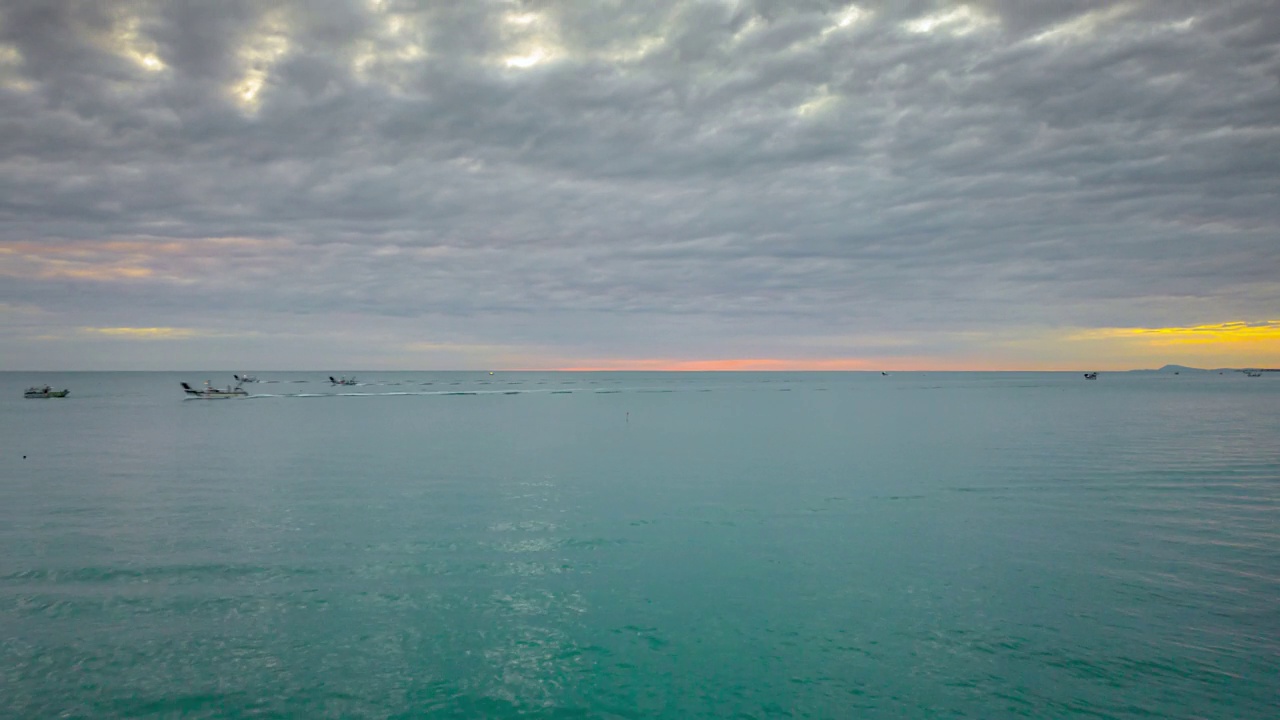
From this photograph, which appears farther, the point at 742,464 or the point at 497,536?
the point at 742,464

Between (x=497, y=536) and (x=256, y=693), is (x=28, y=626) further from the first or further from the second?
(x=497, y=536)

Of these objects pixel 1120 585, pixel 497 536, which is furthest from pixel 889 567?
pixel 497 536

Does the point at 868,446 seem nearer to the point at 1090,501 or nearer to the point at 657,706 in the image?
the point at 1090,501

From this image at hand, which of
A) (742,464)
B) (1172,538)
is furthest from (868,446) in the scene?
(1172,538)

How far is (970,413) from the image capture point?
324ft

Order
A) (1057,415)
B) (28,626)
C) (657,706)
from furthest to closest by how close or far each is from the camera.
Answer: (1057,415) → (28,626) → (657,706)

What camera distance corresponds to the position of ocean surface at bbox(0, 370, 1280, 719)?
570 inches

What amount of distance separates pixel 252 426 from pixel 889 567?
7465 cm

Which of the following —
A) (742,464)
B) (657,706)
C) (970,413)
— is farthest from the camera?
(970,413)

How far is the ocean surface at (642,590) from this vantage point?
14484mm

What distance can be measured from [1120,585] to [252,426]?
80516 mm

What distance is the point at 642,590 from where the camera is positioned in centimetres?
2097

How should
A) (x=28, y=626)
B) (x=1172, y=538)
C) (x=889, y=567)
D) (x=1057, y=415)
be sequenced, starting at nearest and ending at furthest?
(x=28, y=626) < (x=889, y=567) < (x=1172, y=538) < (x=1057, y=415)

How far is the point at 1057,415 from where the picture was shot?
91688 mm
